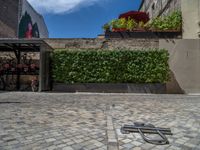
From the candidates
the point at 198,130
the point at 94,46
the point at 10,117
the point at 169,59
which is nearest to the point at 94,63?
the point at 94,46

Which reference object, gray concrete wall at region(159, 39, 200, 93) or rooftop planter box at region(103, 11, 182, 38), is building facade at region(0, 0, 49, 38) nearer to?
rooftop planter box at region(103, 11, 182, 38)

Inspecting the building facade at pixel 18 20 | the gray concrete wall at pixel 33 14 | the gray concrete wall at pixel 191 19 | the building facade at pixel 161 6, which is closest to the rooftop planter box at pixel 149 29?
the gray concrete wall at pixel 191 19

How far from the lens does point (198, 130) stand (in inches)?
141

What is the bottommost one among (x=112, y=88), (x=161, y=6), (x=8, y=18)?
(x=112, y=88)

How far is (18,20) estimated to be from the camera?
63.1 feet

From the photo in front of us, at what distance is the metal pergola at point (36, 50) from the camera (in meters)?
10.3

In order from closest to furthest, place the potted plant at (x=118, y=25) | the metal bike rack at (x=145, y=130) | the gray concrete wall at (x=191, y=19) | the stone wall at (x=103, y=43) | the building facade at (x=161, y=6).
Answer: the metal bike rack at (x=145, y=130) → the stone wall at (x=103, y=43) → the gray concrete wall at (x=191, y=19) → the potted plant at (x=118, y=25) → the building facade at (x=161, y=6)

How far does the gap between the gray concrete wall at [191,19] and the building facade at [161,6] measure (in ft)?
2.40

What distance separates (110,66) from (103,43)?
6.59 ft

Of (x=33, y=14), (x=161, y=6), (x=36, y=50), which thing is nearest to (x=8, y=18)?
(x=33, y=14)

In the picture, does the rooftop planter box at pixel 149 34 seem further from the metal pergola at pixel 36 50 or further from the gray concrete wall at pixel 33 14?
the gray concrete wall at pixel 33 14

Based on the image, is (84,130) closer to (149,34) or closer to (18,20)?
(149,34)

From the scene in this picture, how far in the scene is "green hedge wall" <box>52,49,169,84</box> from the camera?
420 inches

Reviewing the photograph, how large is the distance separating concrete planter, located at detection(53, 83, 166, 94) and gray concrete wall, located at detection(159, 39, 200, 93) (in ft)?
3.09
